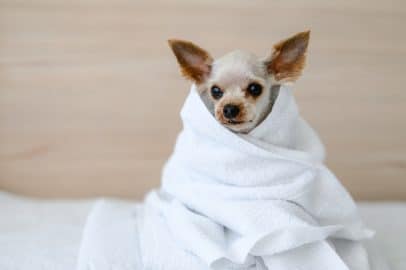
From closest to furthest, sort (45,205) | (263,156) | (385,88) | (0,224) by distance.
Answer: (263,156) → (0,224) → (45,205) → (385,88)

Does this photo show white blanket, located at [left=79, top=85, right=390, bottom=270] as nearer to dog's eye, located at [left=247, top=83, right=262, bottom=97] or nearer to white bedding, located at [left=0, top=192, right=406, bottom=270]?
dog's eye, located at [left=247, top=83, right=262, bottom=97]

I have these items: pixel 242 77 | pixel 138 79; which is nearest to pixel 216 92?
pixel 242 77

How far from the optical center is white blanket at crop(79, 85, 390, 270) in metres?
0.70

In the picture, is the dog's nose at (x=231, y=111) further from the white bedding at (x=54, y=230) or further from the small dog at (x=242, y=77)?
the white bedding at (x=54, y=230)

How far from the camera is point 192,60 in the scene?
80cm

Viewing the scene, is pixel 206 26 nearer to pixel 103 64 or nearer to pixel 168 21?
pixel 168 21

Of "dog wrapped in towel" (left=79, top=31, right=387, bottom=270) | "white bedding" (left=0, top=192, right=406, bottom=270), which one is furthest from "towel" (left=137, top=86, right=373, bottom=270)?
"white bedding" (left=0, top=192, right=406, bottom=270)

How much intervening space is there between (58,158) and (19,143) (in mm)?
95

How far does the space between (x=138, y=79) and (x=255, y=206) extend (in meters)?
0.51

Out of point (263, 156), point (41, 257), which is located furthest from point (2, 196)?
point (263, 156)

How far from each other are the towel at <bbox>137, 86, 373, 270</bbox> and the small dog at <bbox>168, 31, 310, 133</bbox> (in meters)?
0.02

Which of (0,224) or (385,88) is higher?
(385,88)

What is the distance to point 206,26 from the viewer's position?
1110mm

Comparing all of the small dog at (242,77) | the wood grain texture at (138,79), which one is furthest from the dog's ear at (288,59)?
the wood grain texture at (138,79)
